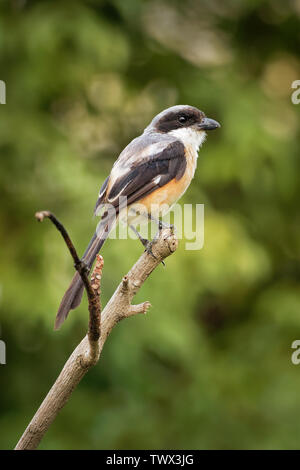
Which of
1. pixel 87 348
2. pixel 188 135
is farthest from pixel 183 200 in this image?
pixel 87 348

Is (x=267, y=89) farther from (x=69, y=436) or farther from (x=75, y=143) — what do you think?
(x=69, y=436)

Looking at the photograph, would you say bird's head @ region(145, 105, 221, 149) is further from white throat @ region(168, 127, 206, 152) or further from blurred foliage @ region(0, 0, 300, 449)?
blurred foliage @ region(0, 0, 300, 449)

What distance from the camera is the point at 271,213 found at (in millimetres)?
8094

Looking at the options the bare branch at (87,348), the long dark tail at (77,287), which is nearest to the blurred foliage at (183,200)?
the long dark tail at (77,287)

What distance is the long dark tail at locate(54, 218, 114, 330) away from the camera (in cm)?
293

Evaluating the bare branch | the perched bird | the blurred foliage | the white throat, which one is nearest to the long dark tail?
the perched bird

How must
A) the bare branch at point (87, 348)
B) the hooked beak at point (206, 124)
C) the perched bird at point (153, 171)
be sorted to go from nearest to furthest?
the bare branch at point (87, 348) → the perched bird at point (153, 171) → the hooked beak at point (206, 124)

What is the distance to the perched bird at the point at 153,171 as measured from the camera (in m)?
3.73

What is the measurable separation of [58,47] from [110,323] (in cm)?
452

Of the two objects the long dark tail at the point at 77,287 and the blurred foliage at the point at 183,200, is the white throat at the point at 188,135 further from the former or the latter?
the blurred foliage at the point at 183,200

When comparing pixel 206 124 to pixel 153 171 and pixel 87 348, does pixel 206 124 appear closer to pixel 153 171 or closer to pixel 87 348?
pixel 153 171

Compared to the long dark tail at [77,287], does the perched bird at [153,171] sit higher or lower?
higher

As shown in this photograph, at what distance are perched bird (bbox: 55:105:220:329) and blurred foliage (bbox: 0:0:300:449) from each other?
6.57 feet

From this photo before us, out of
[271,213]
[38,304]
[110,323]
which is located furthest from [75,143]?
[110,323]
